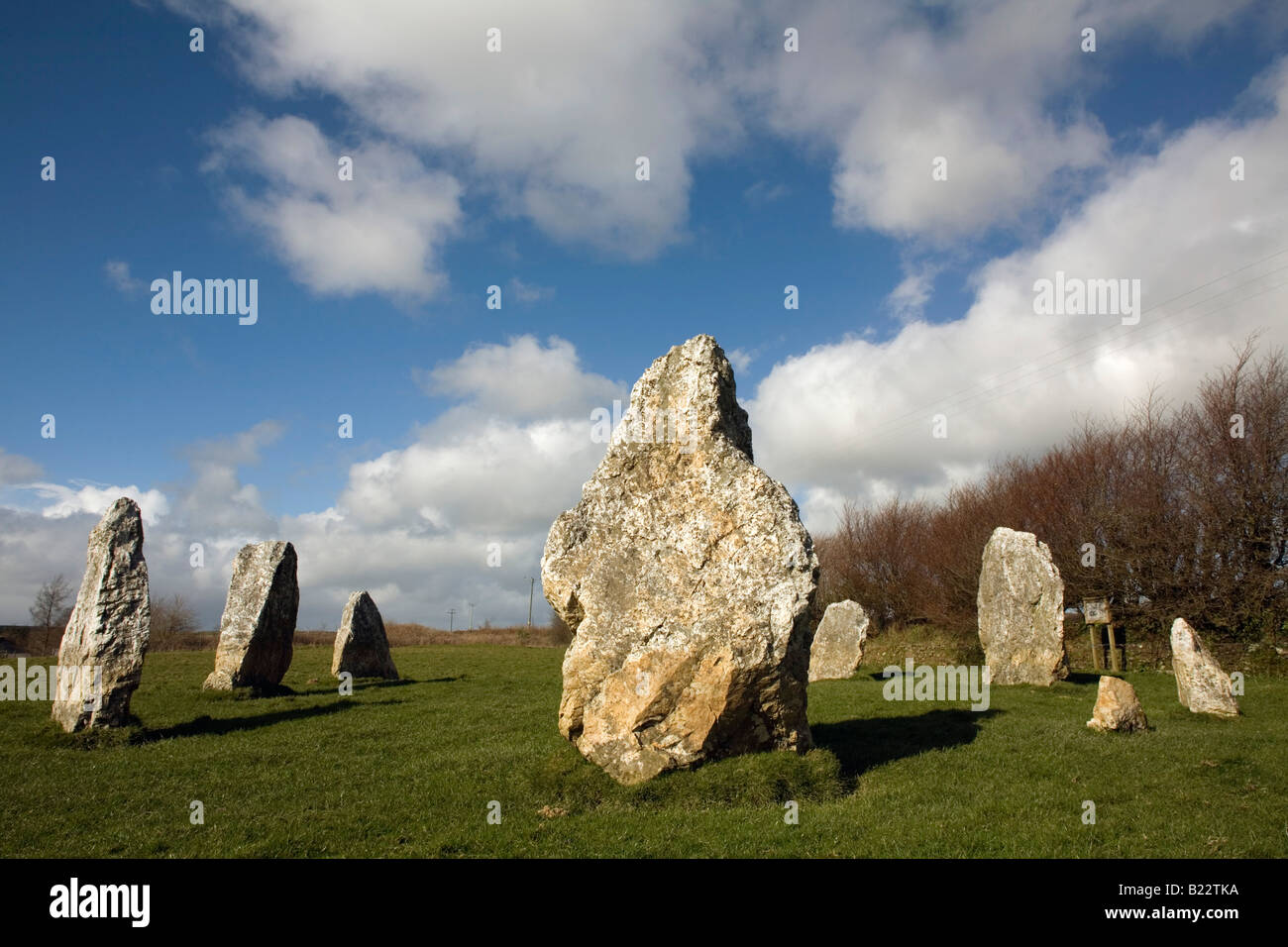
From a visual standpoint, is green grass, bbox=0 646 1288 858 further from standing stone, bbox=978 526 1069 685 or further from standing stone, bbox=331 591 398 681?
standing stone, bbox=331 591 398 681

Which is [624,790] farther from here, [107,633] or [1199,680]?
[1199,680]

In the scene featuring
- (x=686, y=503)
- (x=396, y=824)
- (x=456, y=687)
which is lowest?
(x=456, y=687)

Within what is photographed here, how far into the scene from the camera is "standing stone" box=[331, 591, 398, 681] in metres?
21.4

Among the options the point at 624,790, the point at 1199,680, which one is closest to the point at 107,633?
the point at 624,790

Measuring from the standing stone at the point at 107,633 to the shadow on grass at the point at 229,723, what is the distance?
22.3 inches

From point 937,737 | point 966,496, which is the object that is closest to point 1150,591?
point 966,496

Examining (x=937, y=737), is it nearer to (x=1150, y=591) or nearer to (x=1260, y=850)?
(x=1260, y=850)

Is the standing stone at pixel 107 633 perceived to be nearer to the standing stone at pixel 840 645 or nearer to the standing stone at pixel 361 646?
the standing stone at pixel 361 646

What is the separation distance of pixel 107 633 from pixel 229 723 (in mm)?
2759

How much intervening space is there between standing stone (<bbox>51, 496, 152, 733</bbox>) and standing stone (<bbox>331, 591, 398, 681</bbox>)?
9389mm

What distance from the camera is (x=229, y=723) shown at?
13.4 meters
